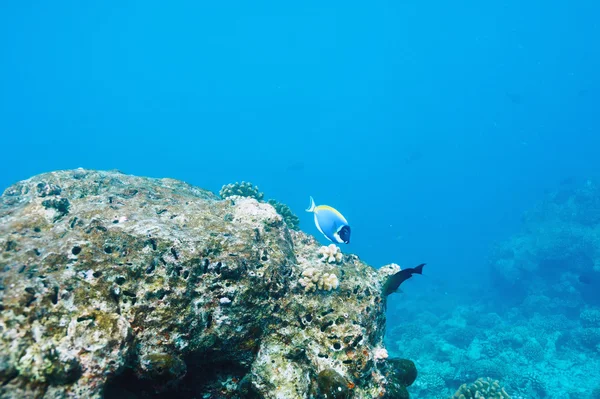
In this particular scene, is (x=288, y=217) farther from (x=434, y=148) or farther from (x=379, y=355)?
(x=434, y=148)

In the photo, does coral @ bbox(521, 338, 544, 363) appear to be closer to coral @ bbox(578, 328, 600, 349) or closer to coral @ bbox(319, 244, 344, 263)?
coral @ bbox(578, 328, 600, 349)

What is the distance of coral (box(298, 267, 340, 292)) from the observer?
13.9 ft

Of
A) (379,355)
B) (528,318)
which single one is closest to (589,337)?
(528,318)

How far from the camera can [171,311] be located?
122 inches

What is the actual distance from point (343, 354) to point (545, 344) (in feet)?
63.3

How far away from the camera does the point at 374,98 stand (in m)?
195

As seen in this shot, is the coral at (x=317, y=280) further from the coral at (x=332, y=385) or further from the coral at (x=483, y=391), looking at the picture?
the coral at (x=483, y=391)

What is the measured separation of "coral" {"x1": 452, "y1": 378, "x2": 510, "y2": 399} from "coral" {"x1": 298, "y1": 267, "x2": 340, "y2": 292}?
639 centimetres

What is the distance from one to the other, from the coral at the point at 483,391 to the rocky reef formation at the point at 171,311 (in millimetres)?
4726

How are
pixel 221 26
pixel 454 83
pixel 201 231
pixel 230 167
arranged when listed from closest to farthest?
pixel 201 231, pixel 230 167, pixel 454 83, pixel 221 26

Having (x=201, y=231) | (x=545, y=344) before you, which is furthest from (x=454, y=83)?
(x=201, y=231)

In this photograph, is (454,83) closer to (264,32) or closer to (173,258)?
(264,32)

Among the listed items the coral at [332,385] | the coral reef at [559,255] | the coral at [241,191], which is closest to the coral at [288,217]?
the coral at [241,191]

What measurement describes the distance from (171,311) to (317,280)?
6.28 feet
